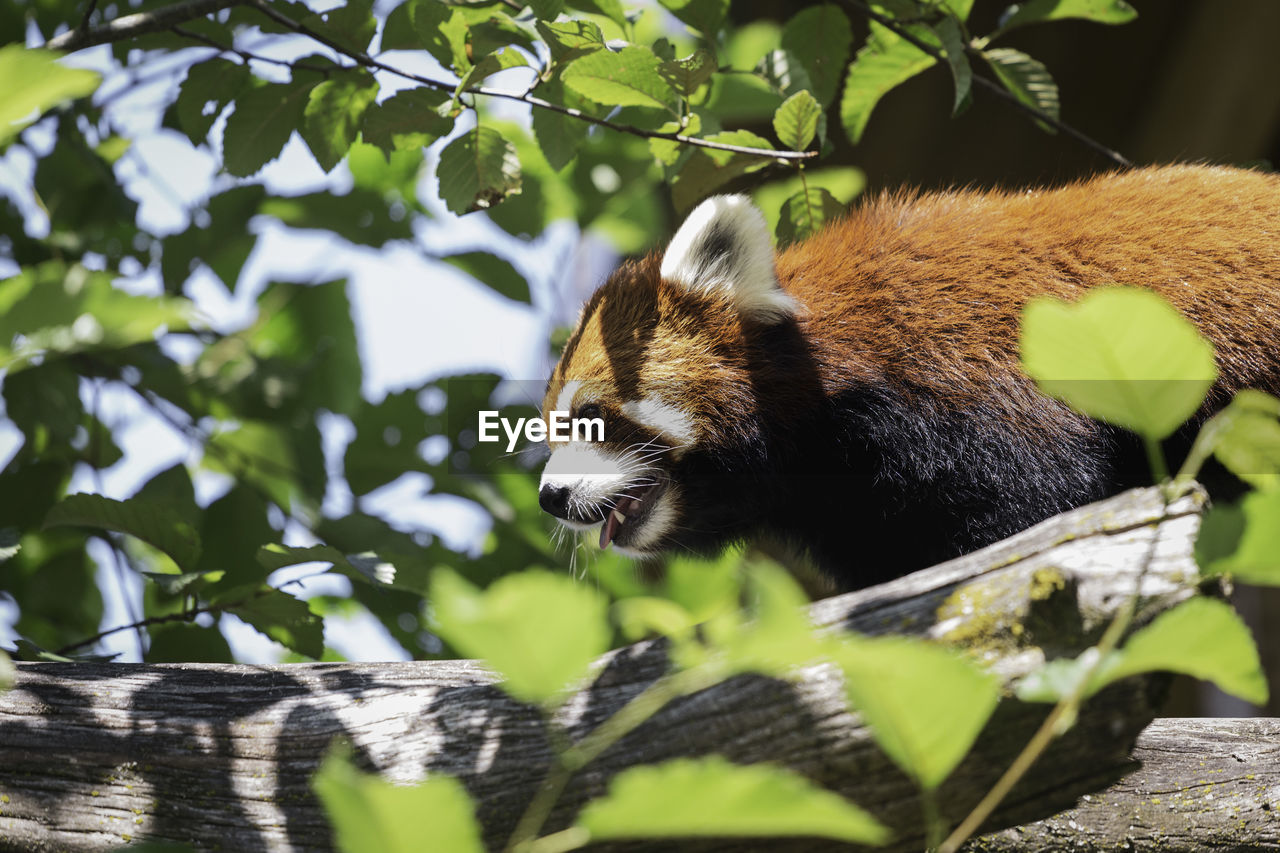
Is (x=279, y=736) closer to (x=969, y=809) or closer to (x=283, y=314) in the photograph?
(x=969, y=809)

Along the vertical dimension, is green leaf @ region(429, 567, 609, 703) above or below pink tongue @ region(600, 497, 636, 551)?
above

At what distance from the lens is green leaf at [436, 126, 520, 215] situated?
197 centimetres

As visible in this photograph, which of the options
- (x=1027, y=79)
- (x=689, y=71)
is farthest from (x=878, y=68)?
(x=689, y=71)

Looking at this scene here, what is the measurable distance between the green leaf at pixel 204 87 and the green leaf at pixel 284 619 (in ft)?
3.33

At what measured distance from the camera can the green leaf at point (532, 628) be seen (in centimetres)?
54

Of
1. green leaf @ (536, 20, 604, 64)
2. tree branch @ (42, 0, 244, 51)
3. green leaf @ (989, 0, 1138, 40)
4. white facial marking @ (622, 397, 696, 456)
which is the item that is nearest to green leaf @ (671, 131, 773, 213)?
green leaf @ (536, 20, 604, 64)

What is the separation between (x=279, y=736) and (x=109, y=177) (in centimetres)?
175

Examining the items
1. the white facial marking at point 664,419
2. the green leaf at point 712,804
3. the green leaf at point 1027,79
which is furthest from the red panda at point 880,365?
the green leaf at point 712,804

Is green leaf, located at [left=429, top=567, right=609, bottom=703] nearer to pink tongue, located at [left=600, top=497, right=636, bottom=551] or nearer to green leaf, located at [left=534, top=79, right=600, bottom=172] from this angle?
green leaf, located at [left=534, top=79, right=600, bottom=172]

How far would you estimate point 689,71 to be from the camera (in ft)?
5.86

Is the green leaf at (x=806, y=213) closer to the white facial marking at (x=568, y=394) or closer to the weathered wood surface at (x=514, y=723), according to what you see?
the white facial marking at (x=568, y=394)

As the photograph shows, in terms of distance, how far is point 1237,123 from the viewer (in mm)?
4305

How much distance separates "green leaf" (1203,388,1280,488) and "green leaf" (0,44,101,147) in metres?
0.79

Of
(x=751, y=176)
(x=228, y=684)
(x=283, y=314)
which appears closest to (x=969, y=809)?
(x=228, y=684)
